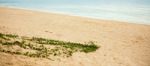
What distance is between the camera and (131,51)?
12438 millimetres

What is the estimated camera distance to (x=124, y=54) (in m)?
11.7

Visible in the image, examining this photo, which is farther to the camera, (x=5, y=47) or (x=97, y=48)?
(x=97, y=48)

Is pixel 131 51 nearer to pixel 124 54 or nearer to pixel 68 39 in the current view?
pixel 124 54

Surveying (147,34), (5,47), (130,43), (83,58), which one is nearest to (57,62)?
(83,58)

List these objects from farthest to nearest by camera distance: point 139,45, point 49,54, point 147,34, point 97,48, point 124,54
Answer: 1. point 147,34
2. point 139,45
3. point 97,48
4. point 124,54
5. point 49,54

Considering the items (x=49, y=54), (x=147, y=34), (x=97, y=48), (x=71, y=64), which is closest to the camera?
(x=71, y=64)

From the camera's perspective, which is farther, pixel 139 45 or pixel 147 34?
pixel 147 34

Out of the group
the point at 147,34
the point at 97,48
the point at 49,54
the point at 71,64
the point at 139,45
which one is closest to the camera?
the point at 71,64

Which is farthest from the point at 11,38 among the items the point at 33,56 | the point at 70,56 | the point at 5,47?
the point at 70,56

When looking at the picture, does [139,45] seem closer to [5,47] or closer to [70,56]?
[70,56]

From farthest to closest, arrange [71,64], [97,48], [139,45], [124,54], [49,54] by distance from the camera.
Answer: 1. [139,45]
2. [97,48]
3. [124,54]
4. [49,54]
5. [71,64]

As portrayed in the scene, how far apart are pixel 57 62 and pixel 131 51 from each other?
5.05m

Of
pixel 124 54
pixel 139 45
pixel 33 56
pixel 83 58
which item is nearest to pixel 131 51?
pixel 124 54

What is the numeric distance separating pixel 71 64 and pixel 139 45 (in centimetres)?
642
